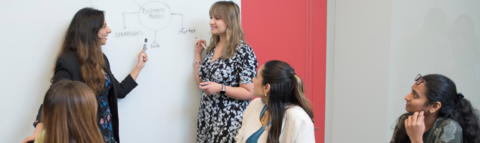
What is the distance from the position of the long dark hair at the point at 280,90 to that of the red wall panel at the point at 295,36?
98cm

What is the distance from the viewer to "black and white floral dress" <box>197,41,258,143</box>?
206 centimetres

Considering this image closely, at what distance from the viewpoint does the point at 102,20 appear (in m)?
1.71

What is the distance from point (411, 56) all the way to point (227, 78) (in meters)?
1.55

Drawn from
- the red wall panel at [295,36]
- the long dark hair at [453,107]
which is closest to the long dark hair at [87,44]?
the red wall panel at [295,36]

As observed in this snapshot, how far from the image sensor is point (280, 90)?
1.62 meters

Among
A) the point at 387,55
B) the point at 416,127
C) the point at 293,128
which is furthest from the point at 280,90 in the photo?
the point at 387,55

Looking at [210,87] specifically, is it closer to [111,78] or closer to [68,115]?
[111,78]

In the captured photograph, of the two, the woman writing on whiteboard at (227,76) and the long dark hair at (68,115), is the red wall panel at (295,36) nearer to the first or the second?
the woman writing on whiteboard at (227,76)

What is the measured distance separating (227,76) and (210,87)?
5.8 inches

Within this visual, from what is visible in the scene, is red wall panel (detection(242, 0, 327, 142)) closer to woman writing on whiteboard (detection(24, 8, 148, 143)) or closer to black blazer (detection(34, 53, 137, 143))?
black blazer (detection(34, 53, 137, 143))

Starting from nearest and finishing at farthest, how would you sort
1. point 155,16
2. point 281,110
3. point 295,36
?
point 281,110 → point 155,16 → point 295,36

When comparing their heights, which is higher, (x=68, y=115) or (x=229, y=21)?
(x=229, y=21)

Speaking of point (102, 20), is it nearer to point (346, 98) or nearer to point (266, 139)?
point (266, 139)

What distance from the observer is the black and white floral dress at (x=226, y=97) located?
6.77ft
